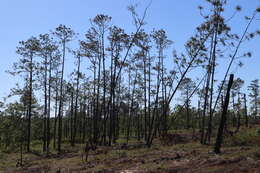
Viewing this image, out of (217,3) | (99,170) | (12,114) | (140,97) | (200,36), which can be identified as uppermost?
(217,3)

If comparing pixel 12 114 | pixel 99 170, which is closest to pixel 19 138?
pixel 12 114

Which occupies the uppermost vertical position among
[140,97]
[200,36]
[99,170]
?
[200,36]

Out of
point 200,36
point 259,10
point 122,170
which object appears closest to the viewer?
point 122,170

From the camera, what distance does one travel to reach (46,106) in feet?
89.8

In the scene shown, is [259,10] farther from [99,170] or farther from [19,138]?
[19,138]

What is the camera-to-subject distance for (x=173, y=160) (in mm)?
10898

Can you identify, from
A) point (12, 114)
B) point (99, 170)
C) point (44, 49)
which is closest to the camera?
point (99, 170)

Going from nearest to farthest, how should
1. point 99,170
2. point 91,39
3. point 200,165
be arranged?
1. point 200,165
2. point 99,170
3. point 91,39

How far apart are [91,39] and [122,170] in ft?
48.0

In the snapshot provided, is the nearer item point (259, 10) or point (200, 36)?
point (259, 10)

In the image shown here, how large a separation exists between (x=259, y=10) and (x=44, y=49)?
1838cm

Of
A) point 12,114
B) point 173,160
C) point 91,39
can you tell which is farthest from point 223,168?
point 91,39

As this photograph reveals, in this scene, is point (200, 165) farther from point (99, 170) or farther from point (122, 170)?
point (99, 170)

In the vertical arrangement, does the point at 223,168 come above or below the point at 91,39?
below
